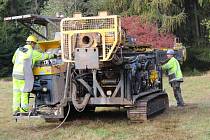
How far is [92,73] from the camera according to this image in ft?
32.9

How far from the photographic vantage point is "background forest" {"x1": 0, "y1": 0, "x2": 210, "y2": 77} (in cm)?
3334

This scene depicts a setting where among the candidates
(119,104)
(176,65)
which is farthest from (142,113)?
(176,65)

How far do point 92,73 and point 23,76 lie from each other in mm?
1388

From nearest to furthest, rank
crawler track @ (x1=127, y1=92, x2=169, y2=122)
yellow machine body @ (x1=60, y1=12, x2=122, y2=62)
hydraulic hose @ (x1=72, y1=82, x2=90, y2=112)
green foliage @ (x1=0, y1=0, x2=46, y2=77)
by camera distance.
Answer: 1. yellow machine body @ (x1=60, y1=12, x2=122, y2=62)
2. hydraulic hose @ (x1=72, y1=82, x2=90, y2=112)
3. crawler track @ (x1=127, y1=92, x2=169, y2=122)
4. green foliage @ (x1=0, y1=0, x2=46, y2=77)

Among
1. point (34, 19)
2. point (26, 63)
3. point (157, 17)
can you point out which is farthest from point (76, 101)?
point (157, 17)

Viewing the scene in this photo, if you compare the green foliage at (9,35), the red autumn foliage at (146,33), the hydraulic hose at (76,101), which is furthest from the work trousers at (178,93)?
the green foliage at (9,35)

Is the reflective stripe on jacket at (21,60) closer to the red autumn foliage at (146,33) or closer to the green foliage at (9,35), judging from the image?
the red autumn foliage at (146,33)

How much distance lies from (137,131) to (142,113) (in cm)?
97

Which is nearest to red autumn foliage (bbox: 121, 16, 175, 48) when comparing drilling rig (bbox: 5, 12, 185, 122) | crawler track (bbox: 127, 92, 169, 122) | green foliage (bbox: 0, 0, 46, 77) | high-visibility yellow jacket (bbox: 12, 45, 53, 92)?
green foliage (bbox: 0, 0, 46, 77)

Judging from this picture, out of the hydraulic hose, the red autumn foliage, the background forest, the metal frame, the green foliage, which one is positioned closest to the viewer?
the hydraulic hose

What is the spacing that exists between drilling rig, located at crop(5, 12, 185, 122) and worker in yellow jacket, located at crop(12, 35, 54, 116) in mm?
201

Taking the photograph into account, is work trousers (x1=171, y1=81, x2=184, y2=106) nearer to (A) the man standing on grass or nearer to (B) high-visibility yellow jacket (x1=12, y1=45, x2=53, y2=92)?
(A) the man standing on grass

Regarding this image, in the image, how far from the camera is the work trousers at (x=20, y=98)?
9680mm

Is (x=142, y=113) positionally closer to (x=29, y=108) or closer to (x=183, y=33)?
(x=29, y=108)
